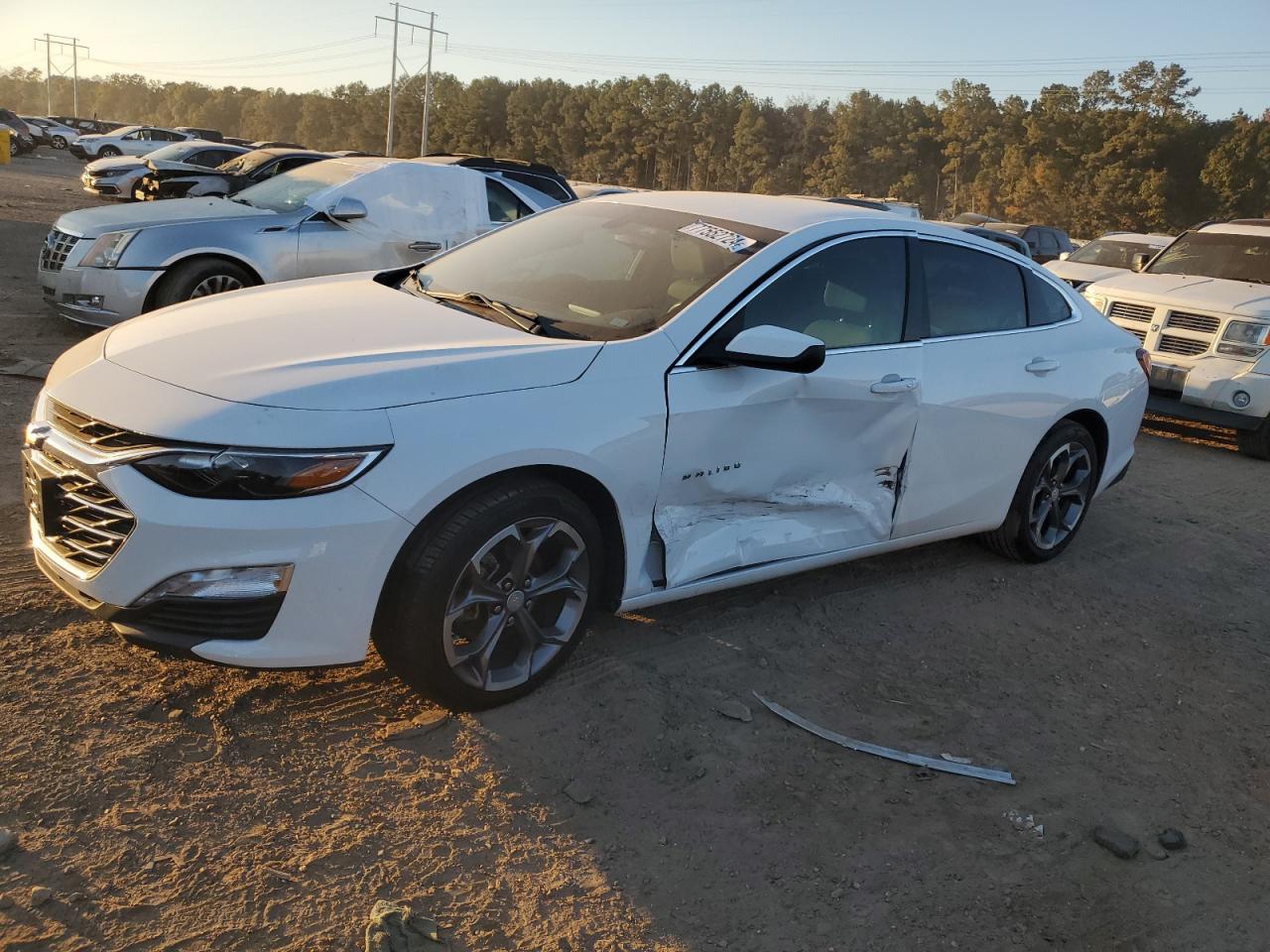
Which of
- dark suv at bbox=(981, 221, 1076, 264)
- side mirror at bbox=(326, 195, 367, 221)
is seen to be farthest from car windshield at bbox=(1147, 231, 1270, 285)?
dark suv at bbox=(981, 221, 1076, 264)

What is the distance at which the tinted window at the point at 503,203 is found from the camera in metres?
9.13

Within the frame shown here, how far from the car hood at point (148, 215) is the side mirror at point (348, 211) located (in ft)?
2.57

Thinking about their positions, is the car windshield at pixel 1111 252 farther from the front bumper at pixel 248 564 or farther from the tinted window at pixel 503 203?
the front bumper at pixel 248 564

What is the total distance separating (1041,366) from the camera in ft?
15.8

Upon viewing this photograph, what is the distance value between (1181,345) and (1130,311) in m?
0.68

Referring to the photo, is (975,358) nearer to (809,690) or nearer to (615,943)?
(809,690)

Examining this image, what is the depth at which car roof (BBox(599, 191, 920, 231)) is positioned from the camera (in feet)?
13.5

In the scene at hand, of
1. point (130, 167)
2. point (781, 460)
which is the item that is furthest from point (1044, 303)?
point (130, 167)

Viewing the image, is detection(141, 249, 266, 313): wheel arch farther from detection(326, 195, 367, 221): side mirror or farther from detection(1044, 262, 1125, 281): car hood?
detection(1044, 262, 1125, 281): car hood

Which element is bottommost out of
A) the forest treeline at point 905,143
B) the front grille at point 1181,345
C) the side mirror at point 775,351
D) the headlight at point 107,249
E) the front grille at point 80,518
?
the front grille at point 80,518

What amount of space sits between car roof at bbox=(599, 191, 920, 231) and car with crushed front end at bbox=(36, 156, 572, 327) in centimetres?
304

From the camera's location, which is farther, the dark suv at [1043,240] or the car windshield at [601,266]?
the dark suv at [1043,240]

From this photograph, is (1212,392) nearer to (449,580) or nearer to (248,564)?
(449,580)

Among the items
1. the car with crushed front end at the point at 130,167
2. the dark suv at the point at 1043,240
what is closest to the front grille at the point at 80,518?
the car with crushed front end at the point at 130,167
